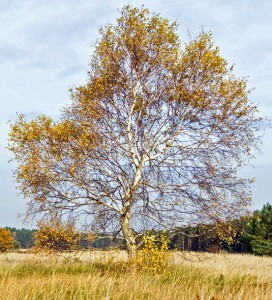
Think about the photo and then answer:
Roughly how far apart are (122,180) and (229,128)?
3992 millimetres

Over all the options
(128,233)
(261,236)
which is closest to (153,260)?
(128,233)

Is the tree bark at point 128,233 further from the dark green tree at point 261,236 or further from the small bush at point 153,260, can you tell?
the dark green tree at point 261,236

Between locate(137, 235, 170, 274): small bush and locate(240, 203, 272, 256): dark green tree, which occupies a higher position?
locate(240, 203, 272, 256): dark green tree

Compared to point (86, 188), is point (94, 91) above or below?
above

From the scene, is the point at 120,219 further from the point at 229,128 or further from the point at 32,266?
the point at 229,128

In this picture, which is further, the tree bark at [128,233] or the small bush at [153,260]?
the tree bark at [128,233]

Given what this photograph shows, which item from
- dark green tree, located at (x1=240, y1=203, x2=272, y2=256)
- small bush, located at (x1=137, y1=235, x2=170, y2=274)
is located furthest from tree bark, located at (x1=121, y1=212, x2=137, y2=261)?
dark green tree, located at (x1=240, y1=203, x2=272, y2=256)

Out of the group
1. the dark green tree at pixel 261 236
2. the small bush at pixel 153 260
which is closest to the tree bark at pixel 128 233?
the small bush at pixel 153 260

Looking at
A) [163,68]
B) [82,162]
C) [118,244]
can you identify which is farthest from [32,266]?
[163,68]

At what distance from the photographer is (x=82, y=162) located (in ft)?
39.4

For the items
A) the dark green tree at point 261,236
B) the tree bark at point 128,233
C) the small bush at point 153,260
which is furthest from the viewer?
the dark green tree at point 261,236

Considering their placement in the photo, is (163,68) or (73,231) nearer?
(73,231)

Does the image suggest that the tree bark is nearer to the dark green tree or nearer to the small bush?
the small bush

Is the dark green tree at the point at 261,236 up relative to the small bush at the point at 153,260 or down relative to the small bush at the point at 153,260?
up
